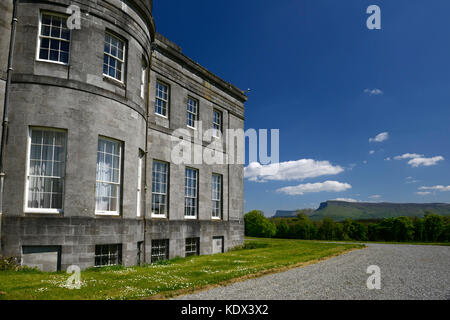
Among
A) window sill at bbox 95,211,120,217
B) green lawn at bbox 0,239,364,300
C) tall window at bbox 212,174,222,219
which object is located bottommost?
green lawn at bbox 0,239,364,300

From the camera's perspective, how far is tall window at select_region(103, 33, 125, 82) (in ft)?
42.3

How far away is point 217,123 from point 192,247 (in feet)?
24.8

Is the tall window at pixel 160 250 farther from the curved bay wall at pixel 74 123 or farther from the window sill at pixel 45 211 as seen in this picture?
the window sill at pixel 45 211

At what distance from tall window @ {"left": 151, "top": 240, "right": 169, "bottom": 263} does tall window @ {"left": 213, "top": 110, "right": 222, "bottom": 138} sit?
737 centimetres

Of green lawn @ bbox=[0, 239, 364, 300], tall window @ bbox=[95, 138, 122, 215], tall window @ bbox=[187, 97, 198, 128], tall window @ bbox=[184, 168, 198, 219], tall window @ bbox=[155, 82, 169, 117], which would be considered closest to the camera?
green lawn @ bbox=[0, 239, 364, 300]

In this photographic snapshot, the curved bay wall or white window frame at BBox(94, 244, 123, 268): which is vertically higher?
the curved bay wall

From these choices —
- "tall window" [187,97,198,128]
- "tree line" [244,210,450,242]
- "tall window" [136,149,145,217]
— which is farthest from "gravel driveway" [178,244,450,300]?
"tree line" [244,210,450,242]

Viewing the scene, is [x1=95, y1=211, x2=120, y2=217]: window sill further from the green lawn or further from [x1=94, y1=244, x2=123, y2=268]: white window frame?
the green lawn

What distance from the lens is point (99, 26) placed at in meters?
12.4

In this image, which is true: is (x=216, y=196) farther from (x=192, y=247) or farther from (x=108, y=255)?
(x=108, y=255)

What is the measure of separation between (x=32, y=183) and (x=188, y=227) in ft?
26.8

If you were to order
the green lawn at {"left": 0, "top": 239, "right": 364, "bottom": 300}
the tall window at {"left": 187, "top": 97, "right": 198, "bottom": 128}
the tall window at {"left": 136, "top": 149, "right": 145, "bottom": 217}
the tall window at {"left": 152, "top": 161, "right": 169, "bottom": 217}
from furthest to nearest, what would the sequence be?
the tall window at {"left": 187, "top": 97, "right": 198, "bottom": 128}, the tall window at {"left": 152, "top": 161, "right": 169, "bottom": 217}, the tall window at {"left": 136, "top": 149, "right": 145, "bottom": 217}, the green lawn at {"left": 0, "top": 239, "right": 364, "bottom": 300}

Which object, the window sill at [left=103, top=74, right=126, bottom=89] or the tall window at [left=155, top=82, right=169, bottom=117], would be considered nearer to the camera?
the window sill at [left=103, top=74, right=126, bottom=89]
